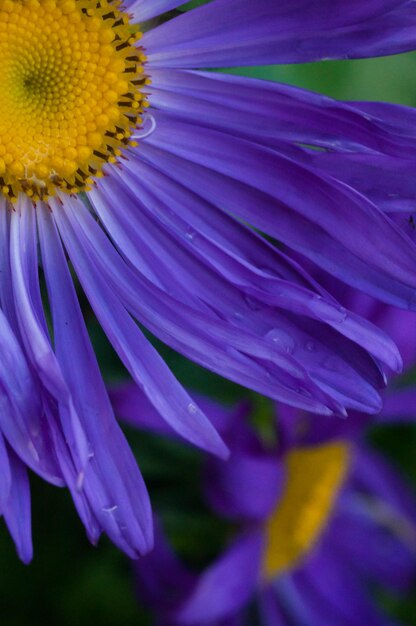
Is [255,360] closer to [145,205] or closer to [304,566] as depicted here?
[145,205]

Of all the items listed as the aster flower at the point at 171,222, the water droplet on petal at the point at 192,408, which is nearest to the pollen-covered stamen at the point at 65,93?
the aster flower at the point at 171,222

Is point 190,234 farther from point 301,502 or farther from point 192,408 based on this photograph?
point 301,502

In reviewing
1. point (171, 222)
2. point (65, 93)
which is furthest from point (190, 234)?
point (65, 93)

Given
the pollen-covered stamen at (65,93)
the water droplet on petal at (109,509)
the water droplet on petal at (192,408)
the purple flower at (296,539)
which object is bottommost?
the purple flower at (296,539)

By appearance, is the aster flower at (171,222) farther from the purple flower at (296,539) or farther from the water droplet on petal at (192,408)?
the purple flower at (296,539)

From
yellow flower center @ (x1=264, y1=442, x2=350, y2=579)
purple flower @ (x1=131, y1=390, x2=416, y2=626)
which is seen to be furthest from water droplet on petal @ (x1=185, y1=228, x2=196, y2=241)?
yellow flower center @ (x1=264, y1=442, x2=350, y2=579)

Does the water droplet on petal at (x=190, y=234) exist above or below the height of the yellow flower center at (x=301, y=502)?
above

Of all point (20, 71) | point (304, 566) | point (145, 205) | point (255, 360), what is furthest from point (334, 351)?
point (304, 566)
